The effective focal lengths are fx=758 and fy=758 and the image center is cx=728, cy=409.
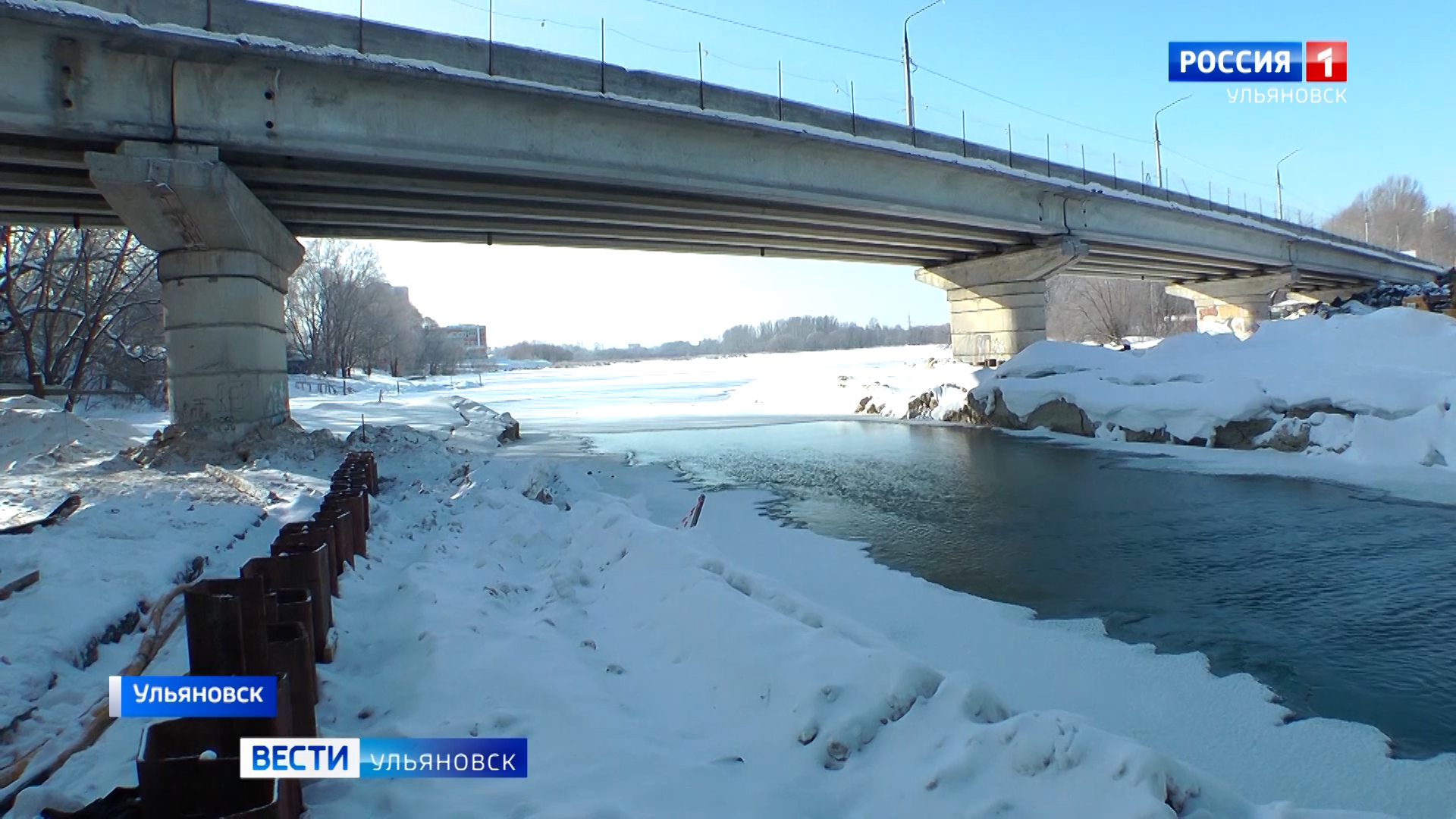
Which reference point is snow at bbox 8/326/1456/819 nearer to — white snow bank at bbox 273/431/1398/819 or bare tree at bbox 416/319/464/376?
white snow bank at bbox 273/431/1398/819

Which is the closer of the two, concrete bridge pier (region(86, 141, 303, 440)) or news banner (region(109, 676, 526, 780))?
news banner (region(109, 676, 526, 780))

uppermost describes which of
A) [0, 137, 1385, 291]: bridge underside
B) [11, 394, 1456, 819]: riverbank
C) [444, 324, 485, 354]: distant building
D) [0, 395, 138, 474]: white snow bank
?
[444, 324, 485, 354]: distant building

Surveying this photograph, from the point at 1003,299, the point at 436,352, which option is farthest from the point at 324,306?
the point at 1003,299

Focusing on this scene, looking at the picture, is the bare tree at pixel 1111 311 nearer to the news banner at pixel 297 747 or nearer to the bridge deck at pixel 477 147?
the bridge deck at pixel 477 147

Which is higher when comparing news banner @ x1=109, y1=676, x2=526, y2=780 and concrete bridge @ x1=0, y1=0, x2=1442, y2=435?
concrete bridge @ x1=0, y1=0, x2=1442, y2=435

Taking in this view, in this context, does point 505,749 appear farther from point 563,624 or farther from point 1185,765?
point 1185,765

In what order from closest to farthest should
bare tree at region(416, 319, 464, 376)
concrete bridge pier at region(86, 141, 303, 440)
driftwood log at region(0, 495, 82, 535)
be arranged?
driftwood log at region(0, 495, 82, 535) < concrete bridge pier at region(86, 141, 303, 440) < bare tree at region(416, 319, 464, 376)

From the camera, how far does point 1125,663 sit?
488 cm

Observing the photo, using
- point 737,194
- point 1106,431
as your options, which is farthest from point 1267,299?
point 737,194

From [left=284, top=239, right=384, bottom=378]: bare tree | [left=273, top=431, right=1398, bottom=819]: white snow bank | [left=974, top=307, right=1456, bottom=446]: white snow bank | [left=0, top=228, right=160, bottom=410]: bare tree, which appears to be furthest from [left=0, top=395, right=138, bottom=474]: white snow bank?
[left=284, top=239, right=384, bottom=378]: bare tree

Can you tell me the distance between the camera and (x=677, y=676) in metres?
4.38
